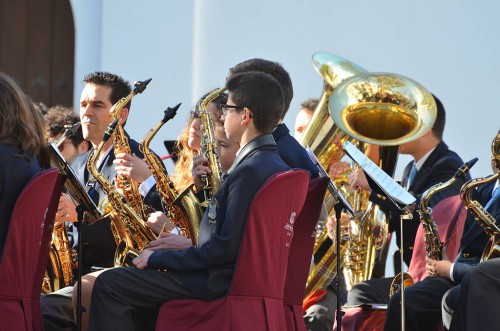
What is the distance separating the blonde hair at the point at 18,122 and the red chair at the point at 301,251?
112 centimetres

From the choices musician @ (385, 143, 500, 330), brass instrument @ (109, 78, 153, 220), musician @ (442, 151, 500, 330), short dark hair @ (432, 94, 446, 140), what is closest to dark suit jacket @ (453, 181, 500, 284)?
musician @ (385, 143, 500, 330)

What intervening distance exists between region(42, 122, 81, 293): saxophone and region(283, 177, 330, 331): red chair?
1.42m

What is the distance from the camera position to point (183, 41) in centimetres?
A: 801

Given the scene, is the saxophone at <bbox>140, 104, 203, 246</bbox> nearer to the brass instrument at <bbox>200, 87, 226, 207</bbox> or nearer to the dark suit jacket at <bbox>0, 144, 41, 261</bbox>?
the brass instrument at <bbox>200, 87, 226, 207</bbox>

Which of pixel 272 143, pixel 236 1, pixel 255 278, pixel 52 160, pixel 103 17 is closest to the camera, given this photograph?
pixel 255 278

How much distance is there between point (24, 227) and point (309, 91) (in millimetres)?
3601

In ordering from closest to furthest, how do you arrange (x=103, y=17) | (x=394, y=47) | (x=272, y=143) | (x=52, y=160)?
(x=272, y=143) → (x=52, y=160) → (x=394, y=47) → (x=103, y=17)

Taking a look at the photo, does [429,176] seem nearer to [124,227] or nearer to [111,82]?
[124,227]

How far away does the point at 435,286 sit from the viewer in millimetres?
4883

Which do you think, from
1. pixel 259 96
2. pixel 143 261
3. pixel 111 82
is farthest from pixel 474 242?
pixel 111 82

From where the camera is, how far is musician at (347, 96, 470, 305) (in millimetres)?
5367

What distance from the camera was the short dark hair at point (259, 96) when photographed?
438 cm

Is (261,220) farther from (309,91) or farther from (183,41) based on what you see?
(183,41)

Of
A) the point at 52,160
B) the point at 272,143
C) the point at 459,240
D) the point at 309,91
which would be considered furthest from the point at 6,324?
the point at 309,91
